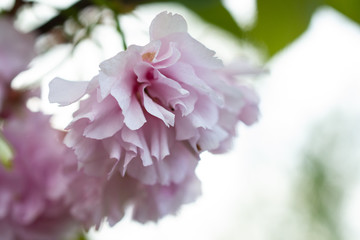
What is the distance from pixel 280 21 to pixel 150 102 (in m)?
0.29

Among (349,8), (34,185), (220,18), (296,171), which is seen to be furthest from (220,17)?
(296,171)

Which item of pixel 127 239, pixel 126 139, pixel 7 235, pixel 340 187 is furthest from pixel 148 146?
pixel 340 187

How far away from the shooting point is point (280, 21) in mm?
517

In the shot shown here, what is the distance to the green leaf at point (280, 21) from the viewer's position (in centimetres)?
49

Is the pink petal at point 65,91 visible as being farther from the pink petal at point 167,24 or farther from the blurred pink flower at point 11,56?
the blurred pink flower at point 11,56

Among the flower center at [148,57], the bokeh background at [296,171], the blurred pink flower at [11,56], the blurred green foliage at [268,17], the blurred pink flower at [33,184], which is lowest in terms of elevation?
the bokeh background at [296,171]

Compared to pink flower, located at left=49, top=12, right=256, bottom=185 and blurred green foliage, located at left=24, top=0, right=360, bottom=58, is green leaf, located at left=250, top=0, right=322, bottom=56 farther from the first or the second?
pink flower, located at left=49, top=12, right=256, bottom=185

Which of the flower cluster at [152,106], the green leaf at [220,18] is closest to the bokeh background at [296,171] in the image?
the green leaf at [220,18]

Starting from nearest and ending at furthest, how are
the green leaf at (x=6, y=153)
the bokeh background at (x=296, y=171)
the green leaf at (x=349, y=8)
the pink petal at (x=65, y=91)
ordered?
the pink petal at (x=65, y=91)
the green leaf at (x=6, y=153)
the green leaf at (x=349, y=8)
the bokeh background at (x=296, y=171)

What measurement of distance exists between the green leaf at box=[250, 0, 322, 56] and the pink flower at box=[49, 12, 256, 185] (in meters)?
0.23

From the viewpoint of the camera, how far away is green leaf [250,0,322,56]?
1.62 feet

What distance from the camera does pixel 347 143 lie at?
3271 millimetres

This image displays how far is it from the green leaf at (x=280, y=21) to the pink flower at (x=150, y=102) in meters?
0.23

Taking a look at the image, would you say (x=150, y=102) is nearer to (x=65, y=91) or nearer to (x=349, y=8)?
(x=65, y=91)
